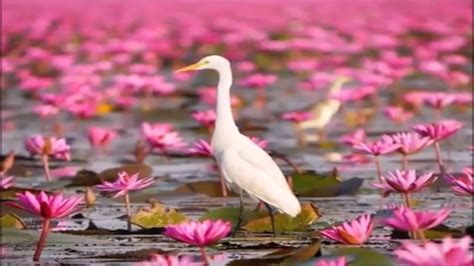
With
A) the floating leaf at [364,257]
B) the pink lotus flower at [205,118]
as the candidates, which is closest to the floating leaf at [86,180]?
the pink lotus flower at [205,118]

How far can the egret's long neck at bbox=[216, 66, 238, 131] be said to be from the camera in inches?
227

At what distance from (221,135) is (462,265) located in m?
2.64

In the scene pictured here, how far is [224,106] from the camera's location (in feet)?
19.3

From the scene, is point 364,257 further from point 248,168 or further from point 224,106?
point 224,106

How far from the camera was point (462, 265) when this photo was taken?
314 centimetres

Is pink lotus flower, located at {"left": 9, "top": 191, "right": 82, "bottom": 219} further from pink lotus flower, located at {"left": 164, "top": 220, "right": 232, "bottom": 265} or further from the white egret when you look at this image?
the white egret

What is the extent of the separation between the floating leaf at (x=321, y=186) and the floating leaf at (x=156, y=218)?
1.16m

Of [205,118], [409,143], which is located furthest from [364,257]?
[205,118]

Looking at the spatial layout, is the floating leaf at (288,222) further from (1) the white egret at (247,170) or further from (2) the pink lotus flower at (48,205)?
(2) the pink lotus flower at (48,205)

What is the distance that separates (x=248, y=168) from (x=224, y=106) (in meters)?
0.48

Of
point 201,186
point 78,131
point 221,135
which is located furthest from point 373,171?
point 78,131

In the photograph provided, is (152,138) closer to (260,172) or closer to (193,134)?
(260,172)

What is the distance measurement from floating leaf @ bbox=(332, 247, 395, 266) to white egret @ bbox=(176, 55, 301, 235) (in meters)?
1.02

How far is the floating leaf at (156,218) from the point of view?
5414mm
